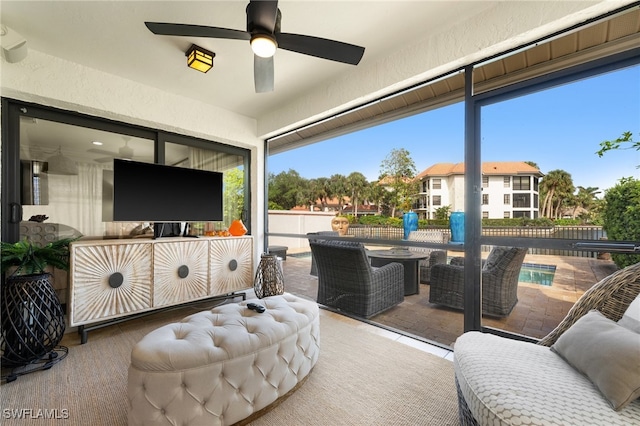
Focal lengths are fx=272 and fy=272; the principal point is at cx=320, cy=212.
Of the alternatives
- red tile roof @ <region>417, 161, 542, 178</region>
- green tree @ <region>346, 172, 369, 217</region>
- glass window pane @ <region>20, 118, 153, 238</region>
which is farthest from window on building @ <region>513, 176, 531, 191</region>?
glass window pane @ <region>20, 118, 153, 238</region>

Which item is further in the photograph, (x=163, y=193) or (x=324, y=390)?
(x=163, y=193)

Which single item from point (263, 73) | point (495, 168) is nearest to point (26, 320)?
point (263, 73)

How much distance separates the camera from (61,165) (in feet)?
9.29

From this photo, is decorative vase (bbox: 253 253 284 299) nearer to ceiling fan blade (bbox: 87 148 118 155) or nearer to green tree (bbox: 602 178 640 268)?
ceiling fan blade (bbox: 87 148 118 155)

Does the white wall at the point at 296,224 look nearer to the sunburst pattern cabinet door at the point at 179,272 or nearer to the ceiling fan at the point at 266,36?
the sunburst pattern cabinet door at the point at 179,272

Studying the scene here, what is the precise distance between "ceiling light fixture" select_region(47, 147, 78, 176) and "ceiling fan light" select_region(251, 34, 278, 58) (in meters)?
2.59

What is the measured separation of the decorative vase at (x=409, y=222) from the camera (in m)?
2.69

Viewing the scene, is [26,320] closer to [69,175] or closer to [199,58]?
[69,175]

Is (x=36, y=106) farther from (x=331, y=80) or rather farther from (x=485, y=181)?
(x=485, y=181)

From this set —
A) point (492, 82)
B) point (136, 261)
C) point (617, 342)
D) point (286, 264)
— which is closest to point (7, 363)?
point (136, 261)

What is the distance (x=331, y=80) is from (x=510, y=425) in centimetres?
312

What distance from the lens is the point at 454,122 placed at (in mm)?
2463

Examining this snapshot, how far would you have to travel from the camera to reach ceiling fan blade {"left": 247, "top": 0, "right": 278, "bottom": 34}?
1483 millimetres

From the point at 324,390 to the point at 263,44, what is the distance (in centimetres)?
222
